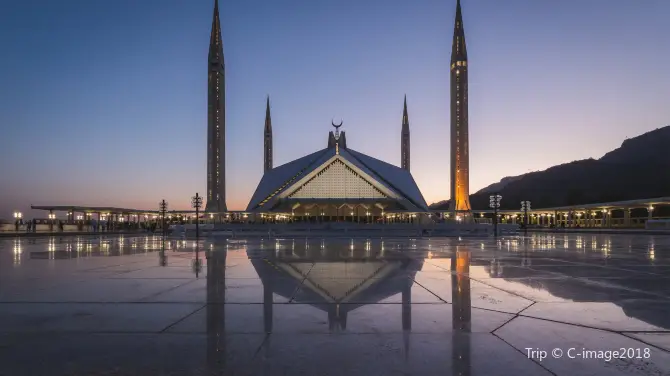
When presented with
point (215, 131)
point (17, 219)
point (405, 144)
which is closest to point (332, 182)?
point (215, 131)

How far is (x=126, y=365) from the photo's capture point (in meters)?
3.09

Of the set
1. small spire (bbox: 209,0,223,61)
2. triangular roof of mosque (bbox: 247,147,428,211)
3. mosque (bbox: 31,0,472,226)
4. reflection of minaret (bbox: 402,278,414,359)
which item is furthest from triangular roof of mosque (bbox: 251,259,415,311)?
triangular roof of mosque (bbox: 247,147,428,211)

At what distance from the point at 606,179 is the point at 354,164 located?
386 ft

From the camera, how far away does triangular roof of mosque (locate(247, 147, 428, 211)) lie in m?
70.1

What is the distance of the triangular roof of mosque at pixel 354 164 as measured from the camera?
70.1m

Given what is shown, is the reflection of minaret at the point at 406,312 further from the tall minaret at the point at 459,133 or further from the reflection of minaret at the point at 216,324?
the tall minaret at the point at 459,133

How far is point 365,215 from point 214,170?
27.8m

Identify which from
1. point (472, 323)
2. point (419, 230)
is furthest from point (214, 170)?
point (472, 323)

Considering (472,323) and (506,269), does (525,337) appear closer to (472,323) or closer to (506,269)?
(472,323)

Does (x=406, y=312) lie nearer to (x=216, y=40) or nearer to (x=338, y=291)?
(x=338, y=291)

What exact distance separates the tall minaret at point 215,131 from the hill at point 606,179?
334ft

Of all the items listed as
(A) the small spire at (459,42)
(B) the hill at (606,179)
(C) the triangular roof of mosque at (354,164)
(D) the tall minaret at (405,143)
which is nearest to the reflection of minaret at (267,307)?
(A) the small spire at (459,42)

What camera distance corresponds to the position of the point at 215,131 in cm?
6072

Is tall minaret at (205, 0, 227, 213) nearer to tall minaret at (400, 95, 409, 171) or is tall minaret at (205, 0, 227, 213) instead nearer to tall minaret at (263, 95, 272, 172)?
tall minaret at (263, 95, 272, 172)
